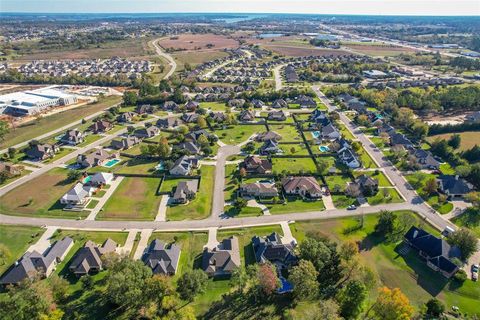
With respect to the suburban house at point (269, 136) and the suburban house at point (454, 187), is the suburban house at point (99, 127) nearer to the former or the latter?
the suburban house at point (269, 136)

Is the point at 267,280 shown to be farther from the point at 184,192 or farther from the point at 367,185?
the point at 367,185

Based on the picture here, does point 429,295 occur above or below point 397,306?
below

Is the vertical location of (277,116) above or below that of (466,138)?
above

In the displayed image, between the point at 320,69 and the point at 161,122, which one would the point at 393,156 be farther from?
the point at 320,69

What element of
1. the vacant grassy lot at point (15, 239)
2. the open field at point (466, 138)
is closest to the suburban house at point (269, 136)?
the open field at point (466, 138)

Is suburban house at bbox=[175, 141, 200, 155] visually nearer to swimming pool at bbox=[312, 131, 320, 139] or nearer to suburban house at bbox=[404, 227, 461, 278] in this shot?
swimming pool at bbox=[312, 131, 320, 139]

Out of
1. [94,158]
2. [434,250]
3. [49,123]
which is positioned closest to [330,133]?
[434,250]

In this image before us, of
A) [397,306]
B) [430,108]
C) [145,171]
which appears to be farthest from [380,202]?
[430,108]
